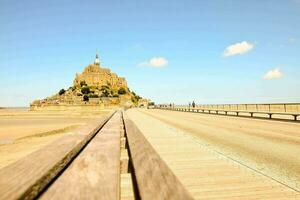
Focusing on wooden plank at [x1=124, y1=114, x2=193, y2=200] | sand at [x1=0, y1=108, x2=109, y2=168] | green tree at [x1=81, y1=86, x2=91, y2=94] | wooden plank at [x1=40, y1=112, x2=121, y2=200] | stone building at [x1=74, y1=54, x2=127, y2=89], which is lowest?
sand at [x1=0, y1=108, x2=109, y2=168]

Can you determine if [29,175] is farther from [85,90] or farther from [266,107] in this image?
[85,90]

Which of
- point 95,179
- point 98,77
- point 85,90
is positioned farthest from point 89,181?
point 98,77

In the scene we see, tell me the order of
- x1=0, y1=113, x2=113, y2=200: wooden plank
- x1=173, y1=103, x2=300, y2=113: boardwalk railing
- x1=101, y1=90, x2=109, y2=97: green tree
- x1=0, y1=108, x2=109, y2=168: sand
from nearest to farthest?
x1=0, y1=113, x2=113, y2=200: wooden plank, x1=0, y1=108, x2=109, y2=168: sand, x1=173, y1=103, x2=300, y2=113: boardwalk railing, x1=101, y1=90, x2=109, y2=97: green tree

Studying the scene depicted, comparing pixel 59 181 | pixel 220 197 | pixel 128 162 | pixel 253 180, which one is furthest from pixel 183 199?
pixel 253 180

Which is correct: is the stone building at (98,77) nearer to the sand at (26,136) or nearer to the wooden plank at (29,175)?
the sand at (26,136)

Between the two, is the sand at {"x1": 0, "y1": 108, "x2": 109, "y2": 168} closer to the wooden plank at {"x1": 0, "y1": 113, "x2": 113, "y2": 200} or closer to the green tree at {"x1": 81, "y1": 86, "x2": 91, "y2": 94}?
the wooden plank at {"x1": 0, "y1": 113, "x2": 113, "y2": 200}

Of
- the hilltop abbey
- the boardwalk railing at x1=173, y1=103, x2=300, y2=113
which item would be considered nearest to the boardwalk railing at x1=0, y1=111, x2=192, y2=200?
the boardwalk railing at x1=173, y1=103, x2=300, y2=113

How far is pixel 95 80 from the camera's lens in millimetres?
180125

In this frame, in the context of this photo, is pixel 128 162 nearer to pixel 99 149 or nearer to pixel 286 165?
pixel 99 149

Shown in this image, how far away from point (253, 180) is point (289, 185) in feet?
1.87

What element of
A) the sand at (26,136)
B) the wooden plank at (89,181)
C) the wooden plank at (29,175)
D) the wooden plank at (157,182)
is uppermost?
the wooden plank at (29,175)

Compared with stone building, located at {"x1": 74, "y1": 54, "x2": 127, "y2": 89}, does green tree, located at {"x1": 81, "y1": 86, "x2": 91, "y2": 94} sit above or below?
below

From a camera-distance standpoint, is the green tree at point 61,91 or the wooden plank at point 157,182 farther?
the green tree at point 61,91

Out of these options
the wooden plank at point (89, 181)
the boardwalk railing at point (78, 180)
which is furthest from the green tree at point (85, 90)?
the boardwalk railing at point (78, 180)
